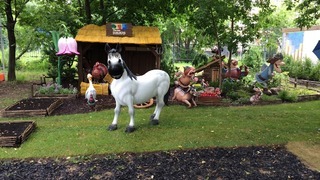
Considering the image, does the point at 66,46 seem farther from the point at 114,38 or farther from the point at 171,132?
the point at 171,132

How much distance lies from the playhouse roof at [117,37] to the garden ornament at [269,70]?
14.5 feet

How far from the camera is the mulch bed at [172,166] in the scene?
4.97 m

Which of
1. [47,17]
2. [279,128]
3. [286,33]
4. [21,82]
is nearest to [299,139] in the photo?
[279,128]

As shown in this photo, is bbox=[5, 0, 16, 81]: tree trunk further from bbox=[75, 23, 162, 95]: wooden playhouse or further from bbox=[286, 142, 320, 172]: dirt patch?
bbox=[286, 142, 320, 172]: dirt patch

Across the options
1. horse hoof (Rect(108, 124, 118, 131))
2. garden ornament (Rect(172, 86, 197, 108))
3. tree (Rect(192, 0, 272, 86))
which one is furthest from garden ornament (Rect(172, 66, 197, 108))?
horse hoof (Rect(108, 124, 118, 131))

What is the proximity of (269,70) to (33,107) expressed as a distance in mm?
8739

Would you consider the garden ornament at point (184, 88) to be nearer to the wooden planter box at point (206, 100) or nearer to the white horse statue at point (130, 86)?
the wooden planter box at point (206, 100)

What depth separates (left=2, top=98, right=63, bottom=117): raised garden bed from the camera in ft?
26.9

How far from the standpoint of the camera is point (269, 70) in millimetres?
11945

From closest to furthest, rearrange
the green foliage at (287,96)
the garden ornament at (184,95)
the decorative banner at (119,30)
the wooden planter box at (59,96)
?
the garden ornament at (184,95)
the wooden planter box at (59,96)
the green foliage at (287,96)
the decorative banner at (119,30)

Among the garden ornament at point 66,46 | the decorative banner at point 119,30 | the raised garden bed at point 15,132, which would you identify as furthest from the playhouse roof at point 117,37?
the raised garden bed at point 15,132

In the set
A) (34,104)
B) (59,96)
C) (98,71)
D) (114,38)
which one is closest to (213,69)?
(114,38)

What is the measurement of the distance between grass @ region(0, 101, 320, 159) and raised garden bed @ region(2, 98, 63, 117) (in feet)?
1.12

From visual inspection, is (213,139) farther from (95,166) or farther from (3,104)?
(3,104)
